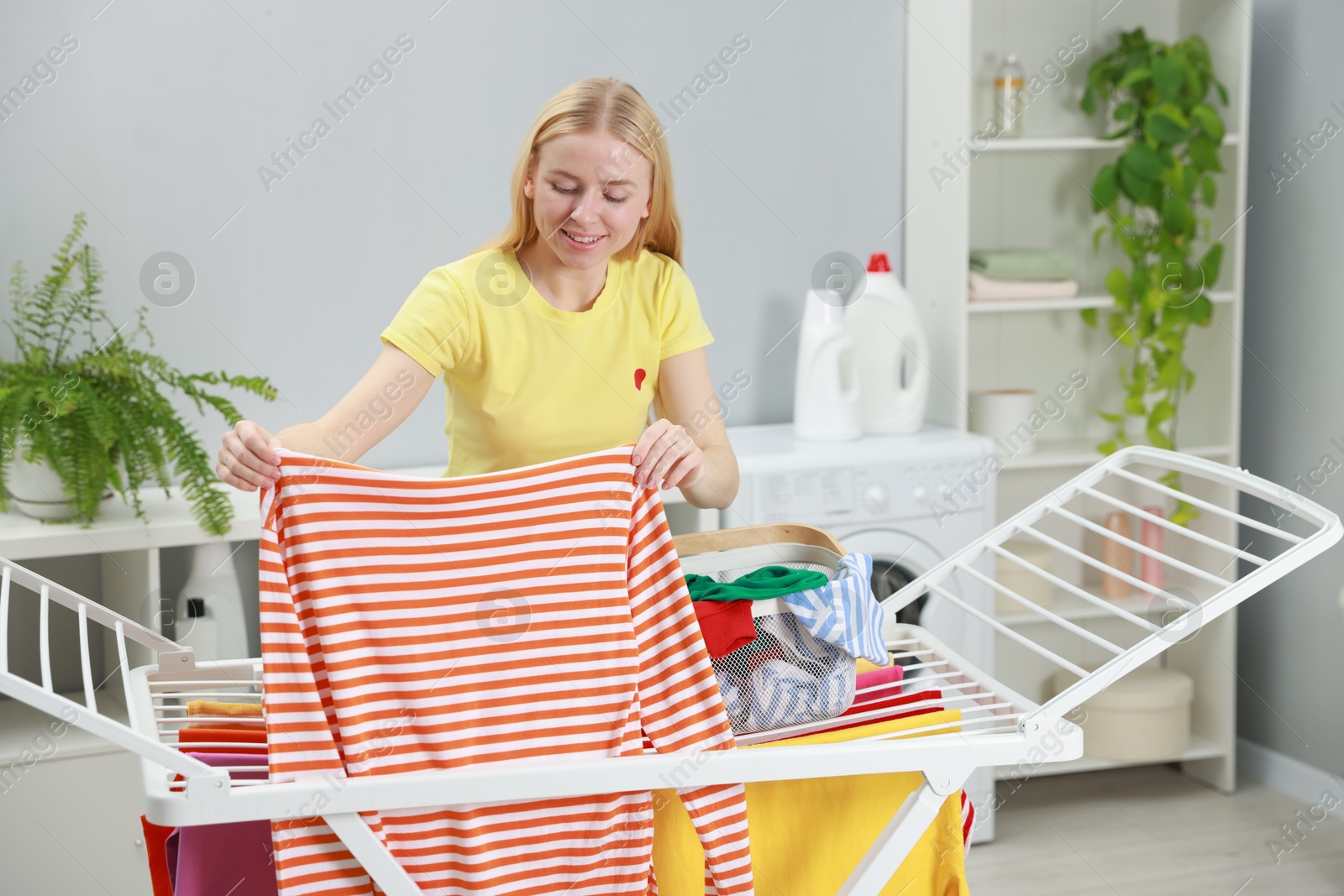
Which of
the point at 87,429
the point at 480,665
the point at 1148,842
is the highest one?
the point at 87,429

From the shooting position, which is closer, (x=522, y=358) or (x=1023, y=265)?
(x=522, y=358)

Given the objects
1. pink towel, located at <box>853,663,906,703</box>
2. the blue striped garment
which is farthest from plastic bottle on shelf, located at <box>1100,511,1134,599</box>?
the blue striped garment

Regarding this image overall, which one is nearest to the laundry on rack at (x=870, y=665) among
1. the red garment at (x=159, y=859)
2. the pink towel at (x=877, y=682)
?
the pink towel at (x=877, y=682)

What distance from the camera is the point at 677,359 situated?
1.58m

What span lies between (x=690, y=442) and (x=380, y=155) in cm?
171

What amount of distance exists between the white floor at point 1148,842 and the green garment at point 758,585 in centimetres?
145

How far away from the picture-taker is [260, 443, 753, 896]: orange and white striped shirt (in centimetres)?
111

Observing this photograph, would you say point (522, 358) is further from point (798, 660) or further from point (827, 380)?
point (827, 380)

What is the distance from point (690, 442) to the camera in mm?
1212

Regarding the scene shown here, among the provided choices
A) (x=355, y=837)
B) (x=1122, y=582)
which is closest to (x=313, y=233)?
(x=355, y=837)

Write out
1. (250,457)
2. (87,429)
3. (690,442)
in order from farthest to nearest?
(87,429)
(690,442)
(250,457)

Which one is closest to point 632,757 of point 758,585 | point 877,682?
point 758,585

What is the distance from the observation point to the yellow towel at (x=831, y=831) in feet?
4.22

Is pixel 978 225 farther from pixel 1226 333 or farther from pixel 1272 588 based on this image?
pixel 1272 588
